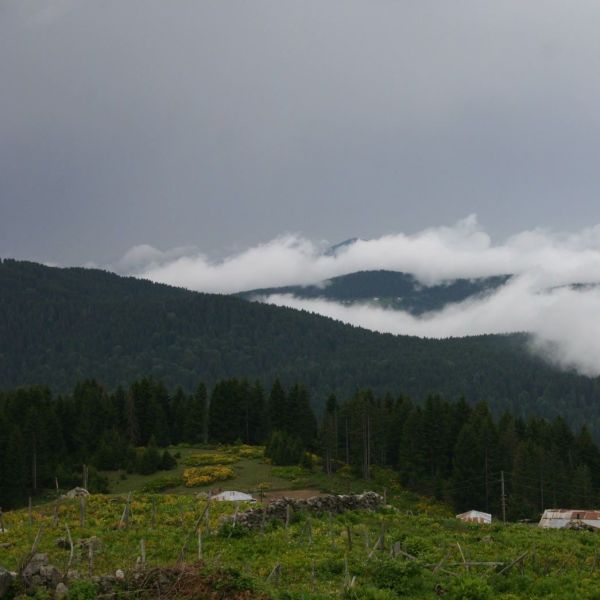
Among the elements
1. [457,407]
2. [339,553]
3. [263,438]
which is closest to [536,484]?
[457,407]

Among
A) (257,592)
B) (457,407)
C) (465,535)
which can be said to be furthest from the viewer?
(457,407)

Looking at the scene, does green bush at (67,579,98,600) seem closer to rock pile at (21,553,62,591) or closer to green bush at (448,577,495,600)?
rock pile at (21,553,62,591)

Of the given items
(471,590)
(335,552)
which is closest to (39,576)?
(335,552)

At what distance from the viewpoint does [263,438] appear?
112438mm

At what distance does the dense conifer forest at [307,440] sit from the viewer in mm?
83812

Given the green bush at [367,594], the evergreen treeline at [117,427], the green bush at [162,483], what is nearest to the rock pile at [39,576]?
the green bush at [367,594]

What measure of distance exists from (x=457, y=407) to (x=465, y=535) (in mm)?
73802

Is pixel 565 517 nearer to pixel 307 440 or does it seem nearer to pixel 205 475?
pixel 205 475

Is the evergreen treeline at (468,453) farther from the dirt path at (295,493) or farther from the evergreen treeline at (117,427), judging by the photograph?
the dirt path at (295,493)

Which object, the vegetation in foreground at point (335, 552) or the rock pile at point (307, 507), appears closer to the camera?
the vegetation in foreground at point (335, 552)

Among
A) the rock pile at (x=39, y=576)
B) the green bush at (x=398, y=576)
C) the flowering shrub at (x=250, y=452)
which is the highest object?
the rock pile at (x=39, y=576)

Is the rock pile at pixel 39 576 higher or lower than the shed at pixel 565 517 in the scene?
higher

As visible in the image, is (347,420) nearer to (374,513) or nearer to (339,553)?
(374,513)

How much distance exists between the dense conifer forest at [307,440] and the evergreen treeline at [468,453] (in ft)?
0.44
